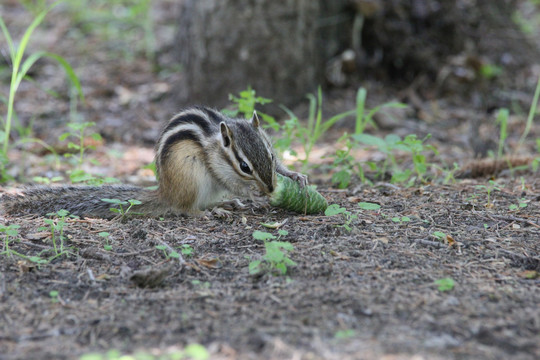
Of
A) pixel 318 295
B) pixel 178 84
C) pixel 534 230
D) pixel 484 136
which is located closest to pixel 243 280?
pixel 318 295

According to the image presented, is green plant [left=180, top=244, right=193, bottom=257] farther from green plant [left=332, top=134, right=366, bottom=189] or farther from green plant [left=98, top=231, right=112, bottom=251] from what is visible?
green plant [left=332, top=134, right=366, bottom=189]

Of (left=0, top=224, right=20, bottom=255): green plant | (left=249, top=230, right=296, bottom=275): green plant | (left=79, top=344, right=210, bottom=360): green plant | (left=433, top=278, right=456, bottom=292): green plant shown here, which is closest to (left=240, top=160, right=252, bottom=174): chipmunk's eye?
(left=249, top=230, right=296, bottom=275): green plant

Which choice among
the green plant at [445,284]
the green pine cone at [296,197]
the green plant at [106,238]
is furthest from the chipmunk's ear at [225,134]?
the green plant at [445,284]

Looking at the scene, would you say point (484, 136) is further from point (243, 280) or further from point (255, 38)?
point (243, 280)

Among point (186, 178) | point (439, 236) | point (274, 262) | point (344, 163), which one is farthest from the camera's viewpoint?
point (344, 163)

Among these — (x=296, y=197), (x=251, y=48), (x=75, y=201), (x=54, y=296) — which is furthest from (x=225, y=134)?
(x=251, y=48)

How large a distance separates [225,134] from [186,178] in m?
0.44

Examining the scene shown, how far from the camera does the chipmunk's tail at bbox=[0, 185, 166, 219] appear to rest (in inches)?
157

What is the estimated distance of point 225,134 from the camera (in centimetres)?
398

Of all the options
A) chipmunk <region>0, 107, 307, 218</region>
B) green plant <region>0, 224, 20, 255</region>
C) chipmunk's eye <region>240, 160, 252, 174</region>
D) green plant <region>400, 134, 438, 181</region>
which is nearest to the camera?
green plant <region>0, 224, 20, 255</region>

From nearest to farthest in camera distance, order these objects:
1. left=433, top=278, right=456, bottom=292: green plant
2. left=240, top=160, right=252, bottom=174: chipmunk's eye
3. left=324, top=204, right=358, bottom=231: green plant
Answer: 1. left=433, top=278, right=456, bottom=292: green plant
2. left=324, top=204, right=358, bottom=231: green plant
3. left=240, top=160, right=252, bottom=174: chipmunk's eye

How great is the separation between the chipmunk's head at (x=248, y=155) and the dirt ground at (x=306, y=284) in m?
0.26

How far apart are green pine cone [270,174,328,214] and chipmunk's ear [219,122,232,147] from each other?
453mm

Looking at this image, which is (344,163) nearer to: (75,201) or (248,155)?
(248,155)
